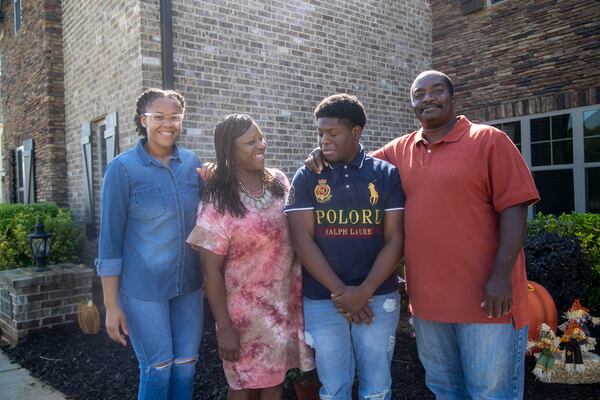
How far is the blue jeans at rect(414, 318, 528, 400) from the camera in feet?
7.17

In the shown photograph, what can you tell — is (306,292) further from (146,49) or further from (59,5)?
(59,5)

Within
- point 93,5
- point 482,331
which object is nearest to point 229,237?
point 482,331

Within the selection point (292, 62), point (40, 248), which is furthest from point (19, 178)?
point (292, 62)

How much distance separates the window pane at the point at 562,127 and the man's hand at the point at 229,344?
6.47 m

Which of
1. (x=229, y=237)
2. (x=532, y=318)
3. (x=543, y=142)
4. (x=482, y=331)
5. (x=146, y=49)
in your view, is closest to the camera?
(x=482, y=331)

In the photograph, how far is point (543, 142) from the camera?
7363 mm

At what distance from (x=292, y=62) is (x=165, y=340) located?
204 inches

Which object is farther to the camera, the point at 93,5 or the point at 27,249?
the point at 93,5

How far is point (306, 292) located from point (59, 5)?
7.51m

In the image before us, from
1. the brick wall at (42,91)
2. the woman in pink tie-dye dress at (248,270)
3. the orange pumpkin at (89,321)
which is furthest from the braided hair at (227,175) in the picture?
the brick wall at (42,91)

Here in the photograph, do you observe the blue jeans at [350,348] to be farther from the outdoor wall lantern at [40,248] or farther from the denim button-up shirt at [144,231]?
the outdoor wall lantern at [40,248]

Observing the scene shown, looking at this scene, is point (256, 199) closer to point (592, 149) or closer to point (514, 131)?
point (592, 149)

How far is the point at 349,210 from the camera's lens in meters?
2.34

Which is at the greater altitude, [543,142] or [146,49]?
[146,49]
